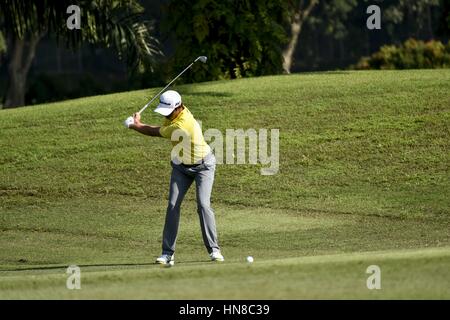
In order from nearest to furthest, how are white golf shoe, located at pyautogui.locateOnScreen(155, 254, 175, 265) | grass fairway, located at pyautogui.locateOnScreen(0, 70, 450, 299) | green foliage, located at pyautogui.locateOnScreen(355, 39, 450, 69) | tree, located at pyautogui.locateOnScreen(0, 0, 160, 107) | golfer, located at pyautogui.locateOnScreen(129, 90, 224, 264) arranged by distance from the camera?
grass fairway, located at pyautogui.locateOnScreen(0, 70, 450, 299)
golfer, located at pyautogui.locateOnScreen(129, 90, 224, 264)
white golf shoe, located at pyautogui.locateOnScreen(155, 254, 175, 265)
tree, located at pyautogui.locateOnScreen(0, 0, 160, 107)
green foliage, located at pyautogui.locateOnScreen(355, 39, 450, 69)

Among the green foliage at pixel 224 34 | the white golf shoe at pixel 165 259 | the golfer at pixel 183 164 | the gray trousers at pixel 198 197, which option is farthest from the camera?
the green foliage at pixel 224 34

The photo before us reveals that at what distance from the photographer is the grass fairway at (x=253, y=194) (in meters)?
11.7

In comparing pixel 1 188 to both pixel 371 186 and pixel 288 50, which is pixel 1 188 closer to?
pixel 371 186

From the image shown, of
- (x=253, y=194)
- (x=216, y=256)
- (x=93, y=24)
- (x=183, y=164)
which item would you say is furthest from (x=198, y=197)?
(x=93, y=24)

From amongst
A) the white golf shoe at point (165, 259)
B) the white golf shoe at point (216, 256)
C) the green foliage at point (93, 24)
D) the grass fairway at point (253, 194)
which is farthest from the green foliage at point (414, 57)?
the white golf shoe at point (165, 259)

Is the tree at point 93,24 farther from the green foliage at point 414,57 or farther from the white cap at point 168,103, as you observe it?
the white cap at point 168,103

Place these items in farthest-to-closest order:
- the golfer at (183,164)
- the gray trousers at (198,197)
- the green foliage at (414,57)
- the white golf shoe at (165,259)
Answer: the green foliage at (414,57), the white golf shoe at (165,259), the gray trousers at (198,197), the golfer at (183,164)

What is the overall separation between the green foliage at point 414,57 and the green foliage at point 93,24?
10244 millimetres

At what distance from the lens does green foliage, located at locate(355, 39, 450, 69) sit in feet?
113

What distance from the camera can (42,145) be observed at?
25.1m

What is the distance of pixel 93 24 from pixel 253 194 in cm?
665

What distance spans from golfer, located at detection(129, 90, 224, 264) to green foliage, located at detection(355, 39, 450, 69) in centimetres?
2074

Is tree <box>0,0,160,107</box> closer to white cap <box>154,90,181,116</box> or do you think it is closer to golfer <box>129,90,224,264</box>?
golfer <box>129,90,224,264</box>

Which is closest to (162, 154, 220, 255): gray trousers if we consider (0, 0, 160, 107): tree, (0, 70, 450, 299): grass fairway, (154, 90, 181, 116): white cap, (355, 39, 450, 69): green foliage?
(0, 70, 450, 299): grass fairway
